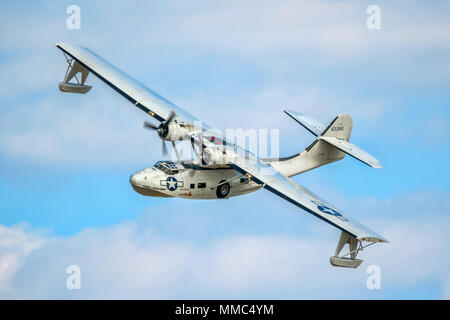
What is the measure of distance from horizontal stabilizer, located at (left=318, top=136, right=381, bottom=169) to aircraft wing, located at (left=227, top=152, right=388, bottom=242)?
4.95 m

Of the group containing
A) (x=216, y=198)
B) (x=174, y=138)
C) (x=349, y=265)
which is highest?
(x=174, y=138)

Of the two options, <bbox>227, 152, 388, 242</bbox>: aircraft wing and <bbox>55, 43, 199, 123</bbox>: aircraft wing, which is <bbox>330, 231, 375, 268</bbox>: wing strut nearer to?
<bbox>227, 152, 388, 242</bbox>: aircraft wing

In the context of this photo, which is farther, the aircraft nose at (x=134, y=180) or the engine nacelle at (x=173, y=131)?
the engine nacelle at (x=173, y=131)

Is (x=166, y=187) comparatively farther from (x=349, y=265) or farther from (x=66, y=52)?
(x=66, y=52)

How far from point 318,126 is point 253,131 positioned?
22.8 feet

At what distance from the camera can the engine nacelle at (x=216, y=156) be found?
5650 centimetres

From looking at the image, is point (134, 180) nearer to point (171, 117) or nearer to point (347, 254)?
point (171, 117)

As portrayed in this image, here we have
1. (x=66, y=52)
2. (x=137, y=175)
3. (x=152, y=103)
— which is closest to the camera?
(x=137, y=175)

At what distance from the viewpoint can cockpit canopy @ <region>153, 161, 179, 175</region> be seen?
185 feet

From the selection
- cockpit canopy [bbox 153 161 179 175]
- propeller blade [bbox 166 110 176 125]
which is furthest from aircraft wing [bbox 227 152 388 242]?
propeller blade [bbox 166 110 176 125]

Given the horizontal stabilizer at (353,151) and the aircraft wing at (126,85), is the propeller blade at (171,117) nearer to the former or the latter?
the aircraft wing at (126,85)

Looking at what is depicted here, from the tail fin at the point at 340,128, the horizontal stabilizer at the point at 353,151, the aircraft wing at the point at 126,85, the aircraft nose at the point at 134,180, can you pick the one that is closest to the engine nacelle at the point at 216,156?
the aircraft nose at the point at 134,180

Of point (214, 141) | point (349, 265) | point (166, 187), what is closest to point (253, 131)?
point (214, 141)

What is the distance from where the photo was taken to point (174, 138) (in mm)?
58344
